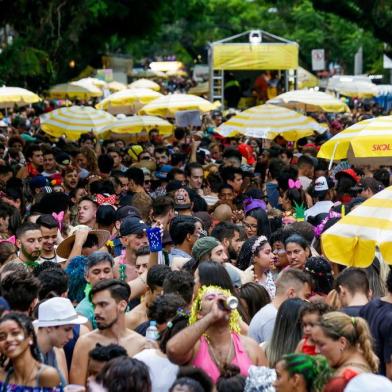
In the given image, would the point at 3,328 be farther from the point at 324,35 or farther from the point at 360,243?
the point at 324,35

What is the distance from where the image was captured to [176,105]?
25562 millimetres

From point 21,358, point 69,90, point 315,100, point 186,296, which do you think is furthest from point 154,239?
point 69,90

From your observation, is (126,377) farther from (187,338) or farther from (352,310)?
(352,310)

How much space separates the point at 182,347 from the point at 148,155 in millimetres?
13071

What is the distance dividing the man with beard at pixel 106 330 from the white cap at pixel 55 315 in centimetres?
27

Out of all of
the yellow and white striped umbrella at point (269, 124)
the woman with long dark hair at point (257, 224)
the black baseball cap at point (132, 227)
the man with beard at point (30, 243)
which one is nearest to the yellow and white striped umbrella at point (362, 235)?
the black baseball cap at point (132, 227)

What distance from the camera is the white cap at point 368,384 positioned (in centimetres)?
651

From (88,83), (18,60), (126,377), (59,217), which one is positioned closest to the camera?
(126,377)

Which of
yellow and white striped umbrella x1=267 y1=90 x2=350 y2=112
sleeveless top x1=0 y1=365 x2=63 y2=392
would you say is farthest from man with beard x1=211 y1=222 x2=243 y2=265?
yellow and white striped umbrella x1=267 y1=90 x2=350 y2=112

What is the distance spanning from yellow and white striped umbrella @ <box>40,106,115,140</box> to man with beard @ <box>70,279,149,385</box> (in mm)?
16051

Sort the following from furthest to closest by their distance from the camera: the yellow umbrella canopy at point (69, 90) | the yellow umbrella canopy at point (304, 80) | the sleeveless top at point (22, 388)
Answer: the yellow umbrella canopy at point (304, 80) → the yellow umbrella canopy at point (69, 90) → the sleeveless top at point (22, 388)

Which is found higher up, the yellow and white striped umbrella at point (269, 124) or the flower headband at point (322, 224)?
the flower headband at point (322, 224)

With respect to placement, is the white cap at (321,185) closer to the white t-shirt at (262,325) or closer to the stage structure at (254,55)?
the white t-shirt at (262,325)

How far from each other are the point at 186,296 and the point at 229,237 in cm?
325
